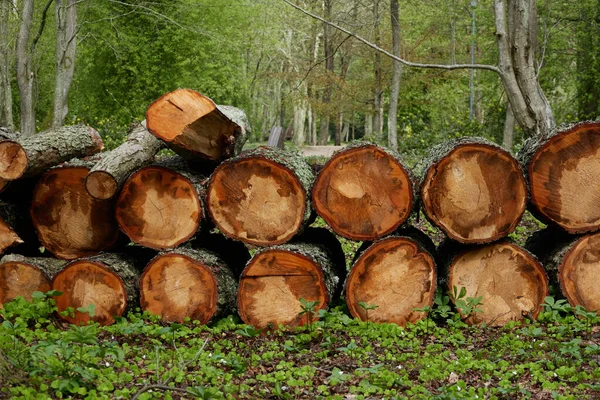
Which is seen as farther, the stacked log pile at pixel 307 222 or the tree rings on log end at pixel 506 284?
the tree rings on log end at pixel 506 284

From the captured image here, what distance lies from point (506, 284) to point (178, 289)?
275 cm

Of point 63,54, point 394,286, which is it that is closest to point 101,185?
point 394,286

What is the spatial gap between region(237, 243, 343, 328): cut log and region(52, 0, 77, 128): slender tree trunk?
11.3 meters

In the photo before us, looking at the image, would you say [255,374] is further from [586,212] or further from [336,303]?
[586,212]

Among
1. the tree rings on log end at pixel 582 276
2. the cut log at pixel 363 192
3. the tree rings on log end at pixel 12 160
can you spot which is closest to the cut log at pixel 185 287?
the cut log at pixel 363 192

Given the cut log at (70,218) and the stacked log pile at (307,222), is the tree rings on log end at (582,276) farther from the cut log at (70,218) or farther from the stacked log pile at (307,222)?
the cut log at (70,218)

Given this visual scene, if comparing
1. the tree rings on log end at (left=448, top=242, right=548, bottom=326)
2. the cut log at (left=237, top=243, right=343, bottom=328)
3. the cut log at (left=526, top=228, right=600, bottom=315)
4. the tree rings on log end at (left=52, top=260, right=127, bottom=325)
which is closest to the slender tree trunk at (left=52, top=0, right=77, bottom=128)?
the tree rings on log end at (left=52, top=260, right=127, bottom=325)

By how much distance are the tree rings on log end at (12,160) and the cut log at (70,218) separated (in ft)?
1.26

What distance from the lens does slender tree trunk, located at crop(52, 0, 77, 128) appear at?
1602cm

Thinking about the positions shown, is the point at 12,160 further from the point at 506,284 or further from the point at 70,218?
the point at 506,284

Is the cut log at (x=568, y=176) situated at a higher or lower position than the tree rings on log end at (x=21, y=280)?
higher

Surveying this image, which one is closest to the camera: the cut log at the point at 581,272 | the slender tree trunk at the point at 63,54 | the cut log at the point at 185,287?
the cut log at the point at 185,287

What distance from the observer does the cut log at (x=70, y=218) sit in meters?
6.65

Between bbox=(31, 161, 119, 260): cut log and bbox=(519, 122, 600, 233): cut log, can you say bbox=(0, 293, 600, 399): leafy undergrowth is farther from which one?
bbox=(519, 122, 600, 233): cut log
